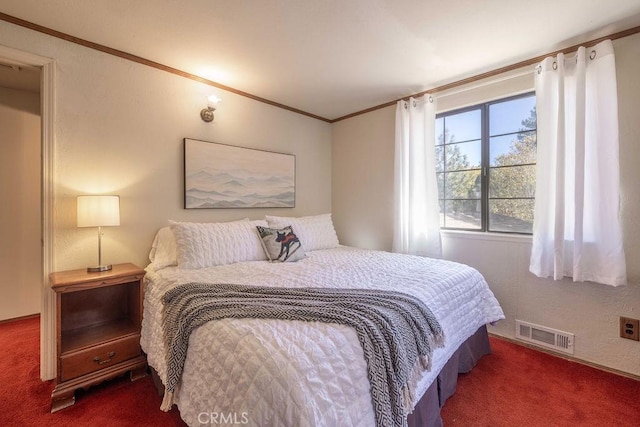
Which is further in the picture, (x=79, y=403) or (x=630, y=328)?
(x=630, y=328)

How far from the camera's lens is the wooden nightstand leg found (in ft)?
5.21

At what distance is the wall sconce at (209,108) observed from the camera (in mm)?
2590

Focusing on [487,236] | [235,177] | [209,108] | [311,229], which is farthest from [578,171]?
[209,108]

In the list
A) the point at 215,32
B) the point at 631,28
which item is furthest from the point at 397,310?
the point at 631,28

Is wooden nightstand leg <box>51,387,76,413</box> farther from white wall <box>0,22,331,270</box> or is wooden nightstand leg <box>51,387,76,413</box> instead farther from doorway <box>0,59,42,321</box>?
doorway <box>0,59,42,321</box>

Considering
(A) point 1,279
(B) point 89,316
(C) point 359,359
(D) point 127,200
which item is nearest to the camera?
(C) point 359,359

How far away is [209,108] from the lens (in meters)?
2.62

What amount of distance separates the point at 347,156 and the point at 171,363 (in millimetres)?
3000

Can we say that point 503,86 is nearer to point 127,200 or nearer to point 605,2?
point 605,2

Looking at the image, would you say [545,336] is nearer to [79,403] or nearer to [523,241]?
[523,241]

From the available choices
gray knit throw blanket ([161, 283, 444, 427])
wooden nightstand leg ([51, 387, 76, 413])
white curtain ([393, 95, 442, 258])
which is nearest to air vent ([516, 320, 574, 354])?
white curtain ([393, 95, 442, 258])

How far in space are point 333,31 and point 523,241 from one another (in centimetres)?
223

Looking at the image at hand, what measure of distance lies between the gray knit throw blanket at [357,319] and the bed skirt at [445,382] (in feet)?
0.76

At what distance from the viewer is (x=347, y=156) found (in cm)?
369
